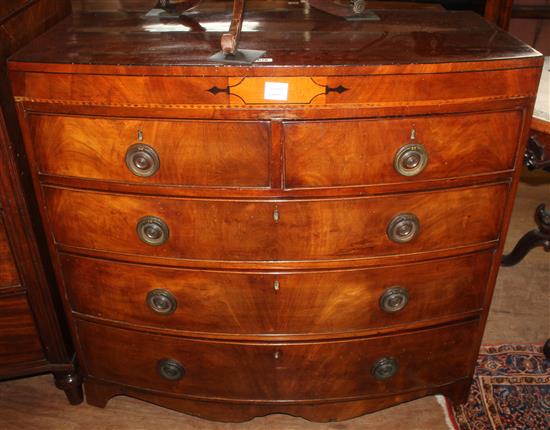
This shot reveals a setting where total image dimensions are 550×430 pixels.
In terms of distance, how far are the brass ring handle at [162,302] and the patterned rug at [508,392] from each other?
984mm

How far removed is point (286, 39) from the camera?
4.40ft

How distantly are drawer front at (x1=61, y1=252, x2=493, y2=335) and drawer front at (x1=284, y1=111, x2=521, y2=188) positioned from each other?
27 centimetres

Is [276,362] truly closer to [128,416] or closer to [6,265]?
[128,416]

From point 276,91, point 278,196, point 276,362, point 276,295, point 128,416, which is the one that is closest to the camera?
point 276,91

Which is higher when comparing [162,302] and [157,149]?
[157,149]

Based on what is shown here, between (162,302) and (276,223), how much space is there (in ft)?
1.31

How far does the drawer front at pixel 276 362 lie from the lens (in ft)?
5.07

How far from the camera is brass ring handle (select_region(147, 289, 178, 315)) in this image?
147 cm

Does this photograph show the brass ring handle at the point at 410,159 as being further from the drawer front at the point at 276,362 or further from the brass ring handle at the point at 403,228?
the drawer front at the point at 276,362

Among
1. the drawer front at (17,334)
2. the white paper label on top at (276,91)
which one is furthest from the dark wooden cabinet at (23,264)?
the white paper label on top at (276,91)

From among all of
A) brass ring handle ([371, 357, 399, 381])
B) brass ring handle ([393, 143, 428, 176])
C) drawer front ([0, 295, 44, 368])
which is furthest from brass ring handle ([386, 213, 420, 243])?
drawer front ([0, 295, 44, 368])

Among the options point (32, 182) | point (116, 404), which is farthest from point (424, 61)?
point (116, 404)

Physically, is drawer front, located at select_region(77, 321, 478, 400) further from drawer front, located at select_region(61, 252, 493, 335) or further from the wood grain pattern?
the wood grain pattern

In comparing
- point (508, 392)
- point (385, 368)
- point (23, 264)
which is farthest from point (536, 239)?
point (23, 264)
